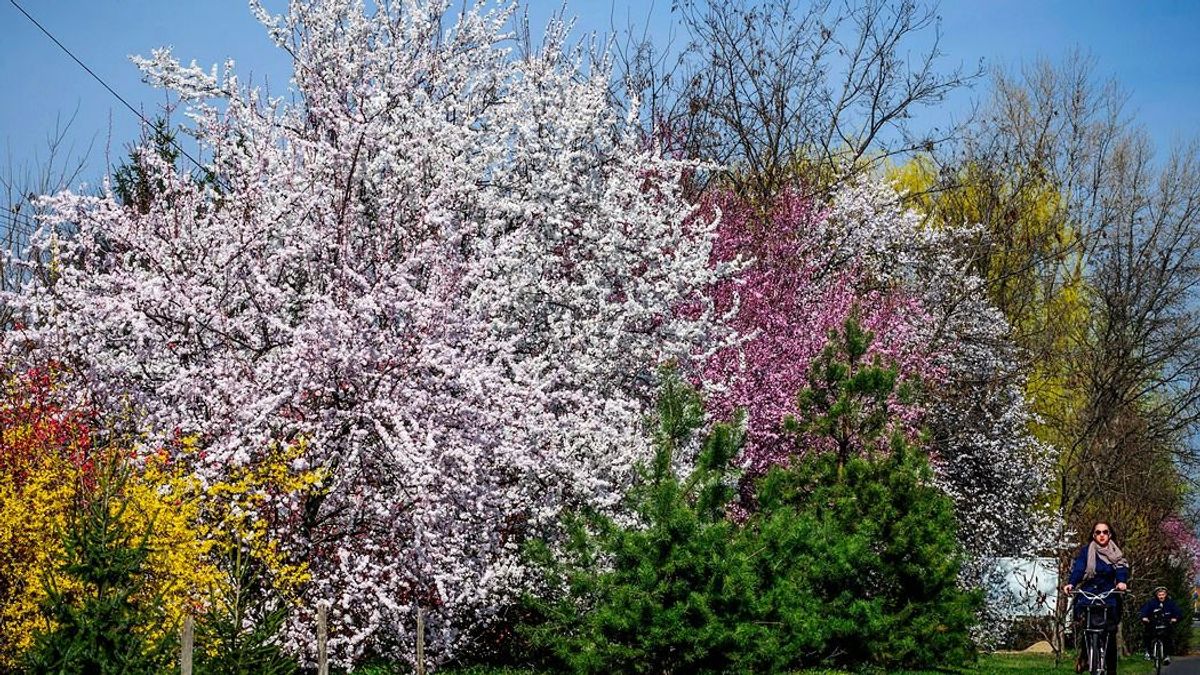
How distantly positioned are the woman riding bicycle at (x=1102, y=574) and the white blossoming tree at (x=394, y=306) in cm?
496

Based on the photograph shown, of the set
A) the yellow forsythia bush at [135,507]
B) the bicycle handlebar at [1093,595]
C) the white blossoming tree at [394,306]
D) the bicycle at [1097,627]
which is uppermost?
the white blossoming tree at [394,306]

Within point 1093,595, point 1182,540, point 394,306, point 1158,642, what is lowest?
point 1158,642

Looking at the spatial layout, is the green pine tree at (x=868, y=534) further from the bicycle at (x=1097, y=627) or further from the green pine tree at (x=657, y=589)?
the bicycle at (x=1097, y=627)

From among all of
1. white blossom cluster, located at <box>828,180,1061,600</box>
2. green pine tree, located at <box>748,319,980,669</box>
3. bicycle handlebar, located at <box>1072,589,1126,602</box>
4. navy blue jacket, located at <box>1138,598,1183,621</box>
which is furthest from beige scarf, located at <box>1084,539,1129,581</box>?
white blossom cluster, located at <box>828,180,1061,600</box>

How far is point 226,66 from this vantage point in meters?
14.4

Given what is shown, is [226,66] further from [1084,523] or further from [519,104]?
[1084,523]

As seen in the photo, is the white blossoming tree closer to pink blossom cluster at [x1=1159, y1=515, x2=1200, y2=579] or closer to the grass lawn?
the grass lawn

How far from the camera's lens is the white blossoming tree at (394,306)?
11.7 meters

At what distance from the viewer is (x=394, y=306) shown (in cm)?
1173

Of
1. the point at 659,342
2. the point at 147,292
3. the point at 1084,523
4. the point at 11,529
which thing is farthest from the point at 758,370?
the point at 1084,523

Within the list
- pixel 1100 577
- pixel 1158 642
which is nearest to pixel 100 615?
pixel 1100 577

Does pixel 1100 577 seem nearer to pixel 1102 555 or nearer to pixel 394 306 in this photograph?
pixel 1102 555

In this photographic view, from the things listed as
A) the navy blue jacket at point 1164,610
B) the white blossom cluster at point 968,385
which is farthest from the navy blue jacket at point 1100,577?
the white blossom cluster at point 968,385

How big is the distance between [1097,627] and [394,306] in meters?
7.95
